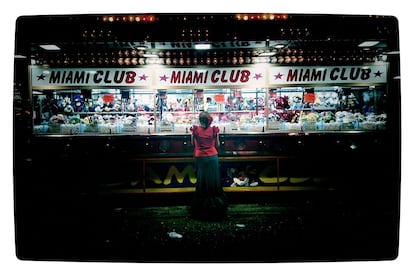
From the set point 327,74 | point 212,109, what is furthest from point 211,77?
point 327,74

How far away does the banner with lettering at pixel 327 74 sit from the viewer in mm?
4250

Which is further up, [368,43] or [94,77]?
[368,43]

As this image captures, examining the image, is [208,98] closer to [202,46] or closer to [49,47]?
[202,46]

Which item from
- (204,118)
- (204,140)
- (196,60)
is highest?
(196,60)

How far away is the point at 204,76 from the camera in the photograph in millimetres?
4367

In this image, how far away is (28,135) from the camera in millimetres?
4121

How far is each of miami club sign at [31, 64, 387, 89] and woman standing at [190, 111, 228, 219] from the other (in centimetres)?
56

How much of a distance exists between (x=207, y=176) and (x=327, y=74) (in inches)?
72.5

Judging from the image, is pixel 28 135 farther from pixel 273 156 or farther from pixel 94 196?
pixel 273 156

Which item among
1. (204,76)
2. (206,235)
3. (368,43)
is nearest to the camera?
(368,43)

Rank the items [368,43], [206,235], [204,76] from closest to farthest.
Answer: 1. [368,43]
2. [206,235]
3. [204,76]

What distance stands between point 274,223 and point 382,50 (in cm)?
226

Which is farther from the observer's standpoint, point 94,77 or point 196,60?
point 94,77

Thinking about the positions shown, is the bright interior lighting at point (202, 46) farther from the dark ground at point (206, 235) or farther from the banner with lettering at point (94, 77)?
the dark ground at point (206, 235)
